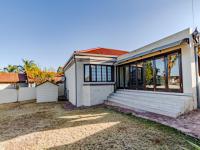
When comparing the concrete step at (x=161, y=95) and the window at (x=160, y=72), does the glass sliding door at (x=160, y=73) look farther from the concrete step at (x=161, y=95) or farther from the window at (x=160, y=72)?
the concrete step at (x=161, y=95)

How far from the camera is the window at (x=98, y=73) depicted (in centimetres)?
1171

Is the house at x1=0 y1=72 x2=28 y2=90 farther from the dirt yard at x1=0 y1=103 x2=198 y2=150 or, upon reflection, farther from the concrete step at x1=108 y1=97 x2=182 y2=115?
the dirt yard at x1=0 y1=103 x2=198 y2=150

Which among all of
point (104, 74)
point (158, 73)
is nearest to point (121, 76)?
point (104, 74)

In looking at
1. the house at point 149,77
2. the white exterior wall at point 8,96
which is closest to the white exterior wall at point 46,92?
the white exterior wall at point 8,96

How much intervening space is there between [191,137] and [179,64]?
468cm

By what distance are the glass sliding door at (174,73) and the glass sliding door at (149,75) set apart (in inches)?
56.6

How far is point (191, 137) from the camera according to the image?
171 inches

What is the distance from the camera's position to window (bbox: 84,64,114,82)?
461 inches

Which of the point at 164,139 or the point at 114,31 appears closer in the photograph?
the point at 164,139

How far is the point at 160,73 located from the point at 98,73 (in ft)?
17.6

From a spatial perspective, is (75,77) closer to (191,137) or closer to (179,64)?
(179,64)

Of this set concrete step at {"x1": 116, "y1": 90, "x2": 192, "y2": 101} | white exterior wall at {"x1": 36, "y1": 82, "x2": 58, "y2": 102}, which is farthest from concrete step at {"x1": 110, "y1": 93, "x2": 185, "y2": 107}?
white exterior wall at {"x1": 36, "y1": 82, "x2": 58, "y2": 102}

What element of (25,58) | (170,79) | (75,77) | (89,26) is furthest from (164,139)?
(25,58)

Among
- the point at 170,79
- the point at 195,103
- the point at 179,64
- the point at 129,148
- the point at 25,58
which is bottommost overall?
the point at 129,148
